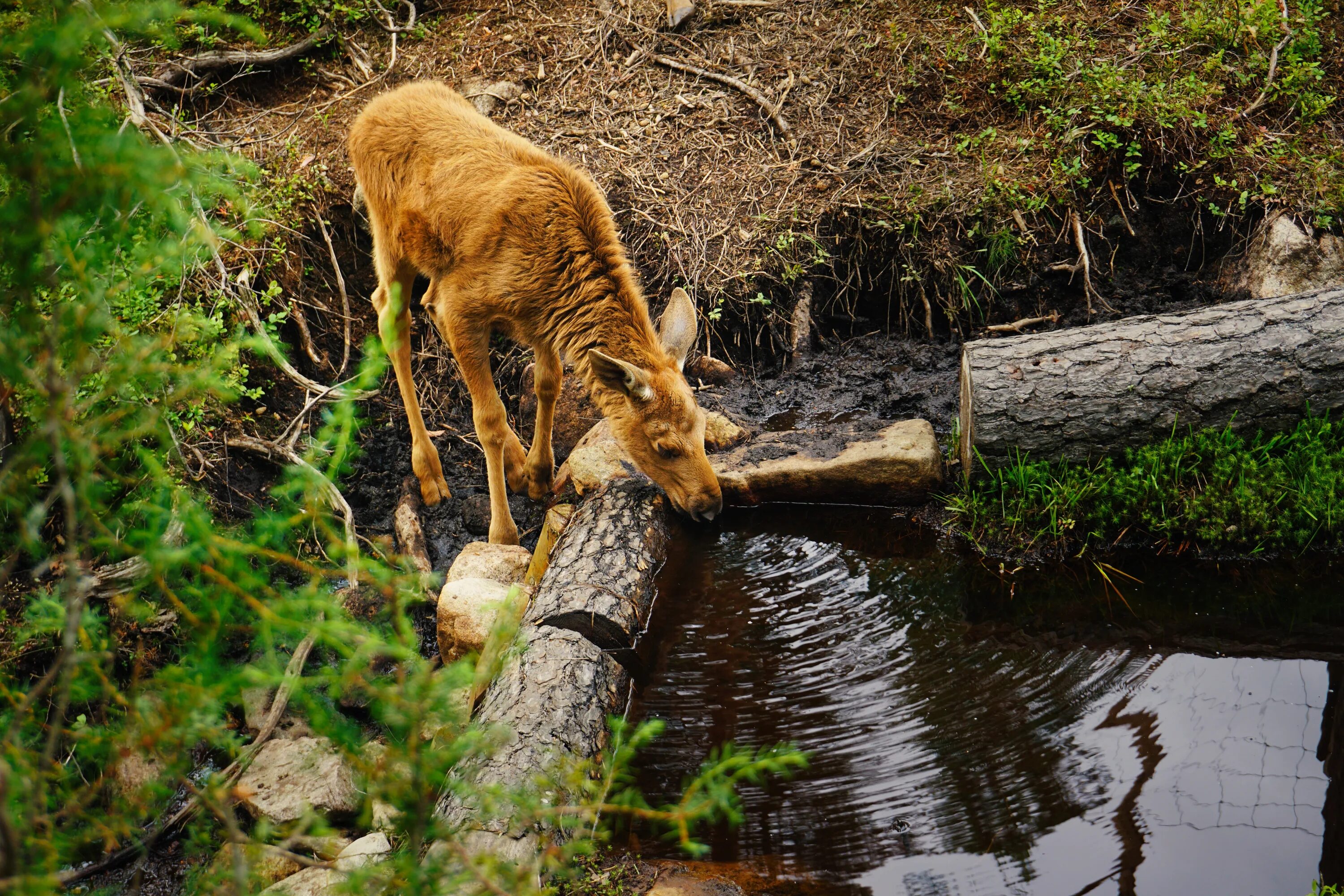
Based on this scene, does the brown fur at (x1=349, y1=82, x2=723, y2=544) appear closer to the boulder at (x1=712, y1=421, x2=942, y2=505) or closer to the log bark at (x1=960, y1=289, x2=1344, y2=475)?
the boulder at (x1=712, y1=421, x2=942, y2=505)

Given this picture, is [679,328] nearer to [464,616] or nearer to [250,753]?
[464,616]

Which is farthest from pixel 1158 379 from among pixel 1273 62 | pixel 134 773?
pixel 134 773

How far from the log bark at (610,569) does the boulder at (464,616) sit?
330 mm

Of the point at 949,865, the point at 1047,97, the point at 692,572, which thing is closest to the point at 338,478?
the point at 692,572

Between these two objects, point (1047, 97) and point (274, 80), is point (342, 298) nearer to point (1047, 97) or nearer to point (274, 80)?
point (274, 80)

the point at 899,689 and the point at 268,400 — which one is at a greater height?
the point at 268,400

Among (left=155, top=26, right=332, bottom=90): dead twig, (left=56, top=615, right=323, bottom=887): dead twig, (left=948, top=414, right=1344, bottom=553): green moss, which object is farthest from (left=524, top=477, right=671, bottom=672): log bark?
(left=155, top=26, right=332, bottom=90): dead twig

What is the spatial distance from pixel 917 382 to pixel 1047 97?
3.26 meters

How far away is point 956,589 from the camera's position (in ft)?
17.4

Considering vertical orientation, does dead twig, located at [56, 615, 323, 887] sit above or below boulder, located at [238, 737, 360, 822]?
above

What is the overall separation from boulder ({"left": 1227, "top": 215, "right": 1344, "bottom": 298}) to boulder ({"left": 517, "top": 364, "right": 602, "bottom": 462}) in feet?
17.4

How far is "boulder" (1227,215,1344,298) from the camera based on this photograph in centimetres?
664

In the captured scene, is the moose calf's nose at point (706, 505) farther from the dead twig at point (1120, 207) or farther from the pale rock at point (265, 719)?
the dead twig at point (1120, 207)

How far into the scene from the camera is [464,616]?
5145mm
